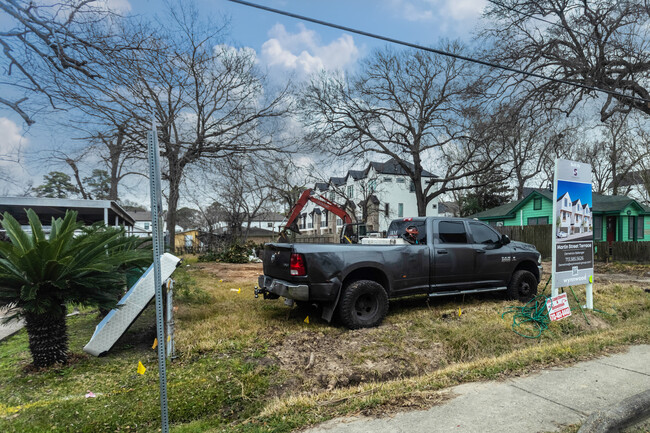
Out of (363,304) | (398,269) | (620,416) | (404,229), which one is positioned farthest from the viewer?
(404,229)

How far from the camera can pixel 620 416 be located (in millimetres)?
3314

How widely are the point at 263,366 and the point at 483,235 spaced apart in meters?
5.60

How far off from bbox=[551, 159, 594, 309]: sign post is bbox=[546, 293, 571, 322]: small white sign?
14 centimetres

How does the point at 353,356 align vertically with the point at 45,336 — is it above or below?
below

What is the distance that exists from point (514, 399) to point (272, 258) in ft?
14.3

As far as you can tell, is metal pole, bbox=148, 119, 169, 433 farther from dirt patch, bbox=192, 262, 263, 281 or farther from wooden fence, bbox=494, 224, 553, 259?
wooden fence, bbox=494, 224, 553, 259

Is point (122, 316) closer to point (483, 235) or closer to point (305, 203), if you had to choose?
point (483, 235)

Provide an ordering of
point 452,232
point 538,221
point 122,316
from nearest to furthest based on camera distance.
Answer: point 122,316, point 452,232, point 538,221

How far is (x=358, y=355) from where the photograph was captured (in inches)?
203

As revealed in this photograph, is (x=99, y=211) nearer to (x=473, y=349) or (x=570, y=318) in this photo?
(x=473, y=349)

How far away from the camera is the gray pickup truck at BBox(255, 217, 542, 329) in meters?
6.25

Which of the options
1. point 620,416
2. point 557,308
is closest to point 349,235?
point 557,308

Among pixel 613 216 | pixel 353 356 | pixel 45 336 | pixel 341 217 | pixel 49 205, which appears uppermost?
pixel 49 205

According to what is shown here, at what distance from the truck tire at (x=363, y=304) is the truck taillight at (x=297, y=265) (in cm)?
82
